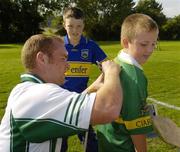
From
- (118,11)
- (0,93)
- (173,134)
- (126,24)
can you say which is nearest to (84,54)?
(126,24)

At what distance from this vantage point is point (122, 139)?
3684 mm

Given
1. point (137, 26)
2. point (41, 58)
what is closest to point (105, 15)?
point (137, 26)

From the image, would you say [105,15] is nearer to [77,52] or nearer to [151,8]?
[151,8]

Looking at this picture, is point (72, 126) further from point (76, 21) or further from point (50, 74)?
point (76, 21)

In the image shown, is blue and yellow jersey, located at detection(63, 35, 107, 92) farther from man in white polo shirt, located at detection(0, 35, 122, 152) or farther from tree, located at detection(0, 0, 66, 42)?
tree, located at detection(0, 0, 66, 42)

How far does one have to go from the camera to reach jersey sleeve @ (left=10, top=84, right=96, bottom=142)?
2.71m

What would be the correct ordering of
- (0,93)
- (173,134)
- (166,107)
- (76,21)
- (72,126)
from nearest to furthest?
(72,126), (173,134), (76,21), (166,107), (0,93)

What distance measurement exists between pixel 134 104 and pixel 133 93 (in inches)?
3.3

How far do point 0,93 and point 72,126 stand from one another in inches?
387

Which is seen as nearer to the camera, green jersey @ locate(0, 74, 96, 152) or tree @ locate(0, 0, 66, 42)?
green jersey @ locate(0, 74, 96, 152)

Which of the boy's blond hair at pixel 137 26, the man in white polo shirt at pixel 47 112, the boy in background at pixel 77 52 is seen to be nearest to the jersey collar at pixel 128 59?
the boy's blond hair at pixel 137 26

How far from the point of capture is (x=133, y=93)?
136 inches

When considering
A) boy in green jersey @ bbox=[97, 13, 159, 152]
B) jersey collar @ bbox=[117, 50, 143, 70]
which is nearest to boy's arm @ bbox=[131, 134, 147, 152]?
boy in green jersey @ bbox=[97, 13, 159, 152]

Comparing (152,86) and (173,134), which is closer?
(173,134)
